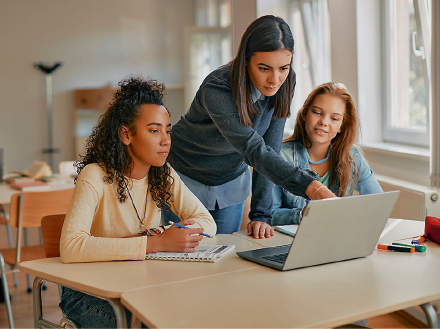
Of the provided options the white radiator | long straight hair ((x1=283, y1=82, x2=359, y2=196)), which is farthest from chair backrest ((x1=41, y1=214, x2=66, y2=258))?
the white radiator

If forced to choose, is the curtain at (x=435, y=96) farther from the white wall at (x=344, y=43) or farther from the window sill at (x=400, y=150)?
the white wall at (x=344, y=43)

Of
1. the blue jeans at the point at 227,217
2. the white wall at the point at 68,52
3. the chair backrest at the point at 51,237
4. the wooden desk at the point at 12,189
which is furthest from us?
the white wall at the point at 68,52

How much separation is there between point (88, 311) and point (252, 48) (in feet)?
2.96

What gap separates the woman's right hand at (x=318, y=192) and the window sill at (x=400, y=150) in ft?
4.70

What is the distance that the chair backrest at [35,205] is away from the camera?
2.51m

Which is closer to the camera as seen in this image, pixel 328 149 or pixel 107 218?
pixel 107 218

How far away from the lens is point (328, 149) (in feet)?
6.69

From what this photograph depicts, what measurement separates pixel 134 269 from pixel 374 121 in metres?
2.35

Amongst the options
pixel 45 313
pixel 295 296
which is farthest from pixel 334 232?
pixel 45 313

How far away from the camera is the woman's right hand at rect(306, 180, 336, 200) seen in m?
1.28

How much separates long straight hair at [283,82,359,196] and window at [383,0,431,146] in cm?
90

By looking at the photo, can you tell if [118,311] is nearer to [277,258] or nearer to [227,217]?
[277,258]

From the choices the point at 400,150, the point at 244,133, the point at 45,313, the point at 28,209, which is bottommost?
the point at 45,313

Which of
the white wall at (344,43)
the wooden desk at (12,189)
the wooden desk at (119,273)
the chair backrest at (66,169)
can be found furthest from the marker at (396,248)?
the chair backrest at (66,169)
